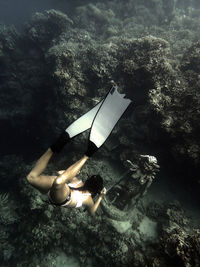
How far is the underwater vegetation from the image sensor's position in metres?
5.42

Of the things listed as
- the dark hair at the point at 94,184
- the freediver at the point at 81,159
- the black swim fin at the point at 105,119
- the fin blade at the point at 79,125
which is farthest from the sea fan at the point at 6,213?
the black swim fin at the point at 105,119

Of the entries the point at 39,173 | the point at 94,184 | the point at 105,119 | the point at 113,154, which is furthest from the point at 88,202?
the point at 113,154

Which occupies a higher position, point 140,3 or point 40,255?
point 140,3

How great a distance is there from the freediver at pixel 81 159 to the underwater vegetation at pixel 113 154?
37cm

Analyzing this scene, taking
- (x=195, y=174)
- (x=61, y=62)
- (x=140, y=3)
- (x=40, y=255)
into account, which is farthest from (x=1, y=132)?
(x=140, y=3)

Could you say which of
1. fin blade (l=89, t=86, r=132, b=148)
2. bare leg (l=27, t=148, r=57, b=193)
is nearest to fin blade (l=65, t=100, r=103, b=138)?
fin blade (l=89, t=86, r=132, b=148)

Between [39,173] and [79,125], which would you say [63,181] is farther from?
[79,125]

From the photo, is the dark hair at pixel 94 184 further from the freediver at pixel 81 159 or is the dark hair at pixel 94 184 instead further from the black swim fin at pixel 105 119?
the black swim fin at pixel 105 119

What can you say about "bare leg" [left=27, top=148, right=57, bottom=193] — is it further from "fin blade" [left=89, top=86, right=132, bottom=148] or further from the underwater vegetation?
"fin blade" [left=89, top=86, right=132, bottom=148]

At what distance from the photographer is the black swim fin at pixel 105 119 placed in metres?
3.04

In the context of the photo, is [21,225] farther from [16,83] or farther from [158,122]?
[16,83]

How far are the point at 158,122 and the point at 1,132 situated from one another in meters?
9.91

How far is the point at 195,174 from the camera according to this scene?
6445mm

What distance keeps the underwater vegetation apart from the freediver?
1.22 feet
